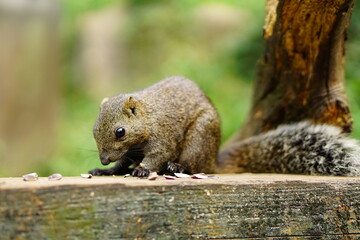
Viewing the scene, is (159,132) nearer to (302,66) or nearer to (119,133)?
(119,133)

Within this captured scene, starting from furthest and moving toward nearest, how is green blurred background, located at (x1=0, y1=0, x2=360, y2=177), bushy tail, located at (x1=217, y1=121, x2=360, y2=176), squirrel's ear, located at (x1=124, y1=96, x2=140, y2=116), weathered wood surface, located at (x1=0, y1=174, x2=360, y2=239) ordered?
1. green blurred background, located at (x1=0, y1=0, x2=360, y2=177)
2. squirrel's ear, located at (x1=124, y1=96, x2=140, y2=116)
3. bushy tail, located at (x1=217, y1=121, x2=360, y2=176)
4. weathered wood surface, located at (x1=0, y1=174, x2=360, y2=239)

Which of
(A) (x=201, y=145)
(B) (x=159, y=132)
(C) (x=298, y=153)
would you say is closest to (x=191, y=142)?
(A) (x=201, y=145)

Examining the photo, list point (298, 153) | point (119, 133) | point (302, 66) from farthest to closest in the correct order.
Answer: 1. point (302, 66)
2. point (298, 153)
3. point (119, 133)

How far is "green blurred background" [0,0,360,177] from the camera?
20.7ft

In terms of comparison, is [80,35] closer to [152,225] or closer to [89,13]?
[89,13]

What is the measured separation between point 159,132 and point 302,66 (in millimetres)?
977

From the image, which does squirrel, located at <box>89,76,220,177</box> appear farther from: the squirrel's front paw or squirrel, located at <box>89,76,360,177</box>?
the squirrel's front paw

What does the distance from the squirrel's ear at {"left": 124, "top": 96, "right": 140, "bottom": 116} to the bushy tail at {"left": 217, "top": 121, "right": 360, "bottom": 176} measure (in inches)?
27.6

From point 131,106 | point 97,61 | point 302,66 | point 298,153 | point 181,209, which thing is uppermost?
point 97,61

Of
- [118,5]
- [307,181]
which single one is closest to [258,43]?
[307,181]

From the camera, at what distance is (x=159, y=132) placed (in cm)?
283

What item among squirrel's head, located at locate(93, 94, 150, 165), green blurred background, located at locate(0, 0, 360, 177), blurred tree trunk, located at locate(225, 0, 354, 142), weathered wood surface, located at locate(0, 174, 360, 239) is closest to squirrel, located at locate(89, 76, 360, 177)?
squirrel's head, located at locate(93, 94, 150, 165)

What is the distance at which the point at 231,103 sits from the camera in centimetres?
686

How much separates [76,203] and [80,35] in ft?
31.1
